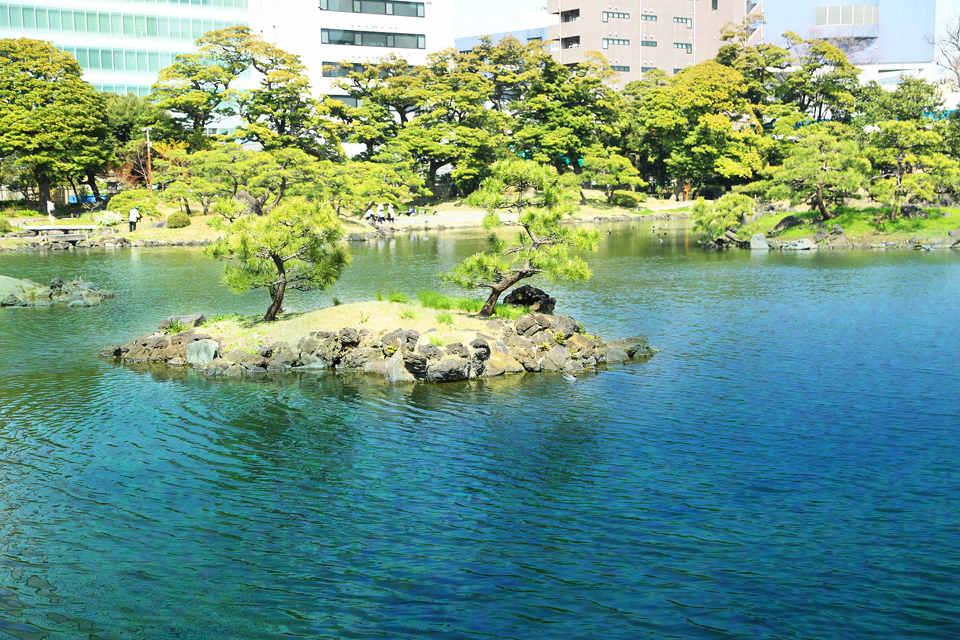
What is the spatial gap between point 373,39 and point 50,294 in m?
73.2

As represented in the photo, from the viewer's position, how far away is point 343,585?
512 inches

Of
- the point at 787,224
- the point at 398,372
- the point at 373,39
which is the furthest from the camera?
the point at 373,39

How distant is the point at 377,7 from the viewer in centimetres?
10388

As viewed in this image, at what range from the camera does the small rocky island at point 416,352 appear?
992 inches

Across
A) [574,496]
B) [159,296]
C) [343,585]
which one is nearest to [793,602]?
[574,496]

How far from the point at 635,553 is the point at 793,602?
2.65 metres

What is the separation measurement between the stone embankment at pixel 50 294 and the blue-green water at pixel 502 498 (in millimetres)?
10615

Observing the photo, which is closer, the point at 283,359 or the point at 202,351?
the point at 283,359

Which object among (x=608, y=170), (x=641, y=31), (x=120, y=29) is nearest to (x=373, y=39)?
(x=120, y=29)

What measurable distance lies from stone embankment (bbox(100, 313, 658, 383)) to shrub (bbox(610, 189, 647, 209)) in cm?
7106

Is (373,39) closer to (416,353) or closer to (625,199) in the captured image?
(625,199)

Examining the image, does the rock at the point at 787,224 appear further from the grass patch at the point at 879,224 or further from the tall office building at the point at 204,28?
the tall office building at the point at 204,28

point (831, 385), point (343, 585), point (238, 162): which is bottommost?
point (343, 585)

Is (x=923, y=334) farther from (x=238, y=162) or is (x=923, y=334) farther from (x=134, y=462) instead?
(x=238, y=162)
